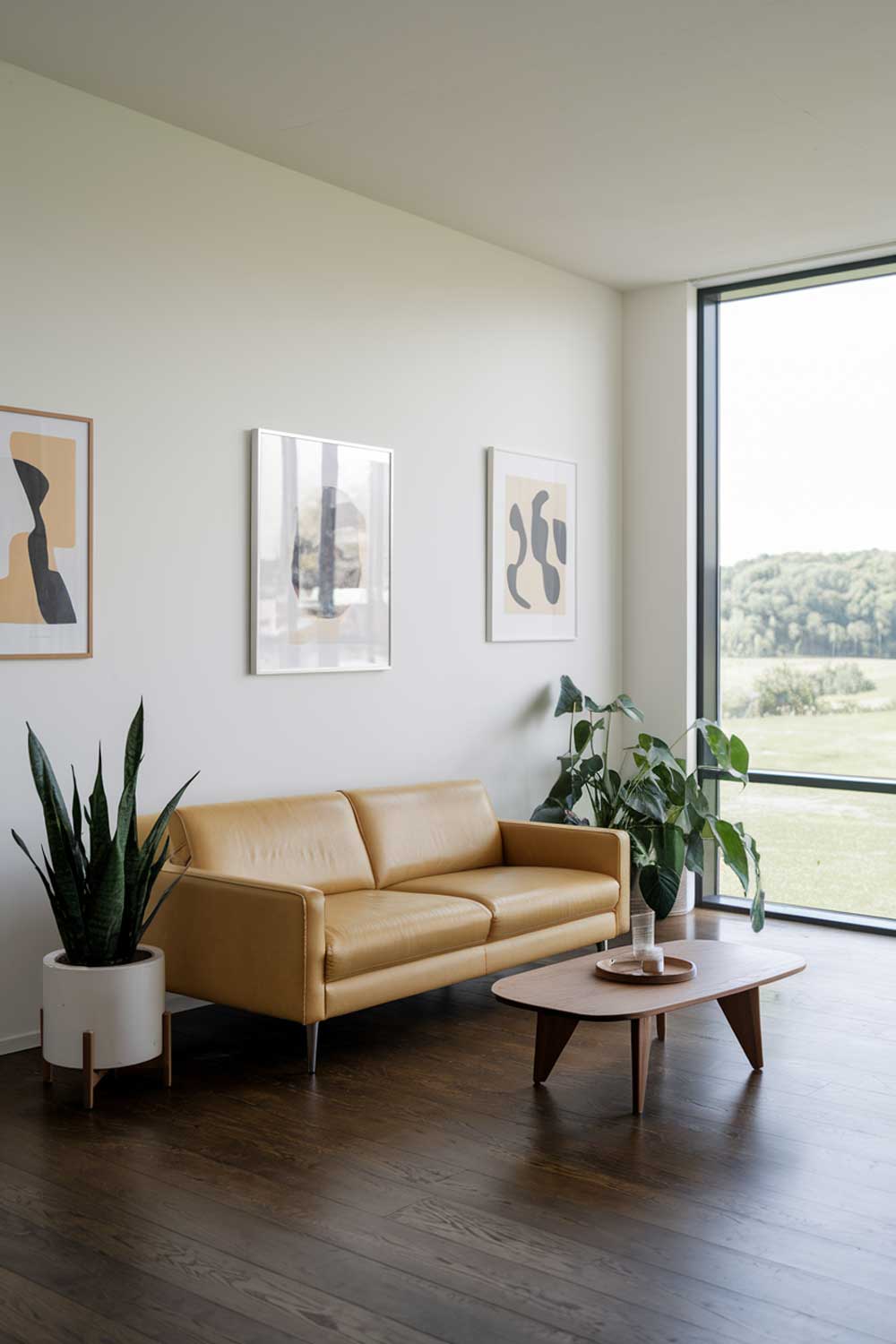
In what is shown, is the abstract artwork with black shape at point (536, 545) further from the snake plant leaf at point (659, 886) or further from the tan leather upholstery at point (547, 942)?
the tan leather upholstery at point (547, 942)

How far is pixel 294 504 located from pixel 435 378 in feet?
3.40

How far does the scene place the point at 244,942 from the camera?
3865 mm

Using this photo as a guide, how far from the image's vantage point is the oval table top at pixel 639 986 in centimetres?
341

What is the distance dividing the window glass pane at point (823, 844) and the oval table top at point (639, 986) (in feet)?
6.95

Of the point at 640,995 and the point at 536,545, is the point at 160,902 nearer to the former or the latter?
the point at 640,995

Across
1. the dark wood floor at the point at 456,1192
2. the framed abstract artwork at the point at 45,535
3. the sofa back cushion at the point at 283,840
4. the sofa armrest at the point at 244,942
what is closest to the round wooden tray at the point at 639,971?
the dark wood floor at the point at 456,1192

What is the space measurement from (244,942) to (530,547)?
2763 millimetres

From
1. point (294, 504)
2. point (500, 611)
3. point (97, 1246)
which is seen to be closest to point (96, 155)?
point (294, 504)

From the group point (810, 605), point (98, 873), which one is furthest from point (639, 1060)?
point (810, 605)

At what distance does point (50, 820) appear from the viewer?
3.58 metres

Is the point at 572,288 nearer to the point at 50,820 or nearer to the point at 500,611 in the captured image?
the point at 500,611

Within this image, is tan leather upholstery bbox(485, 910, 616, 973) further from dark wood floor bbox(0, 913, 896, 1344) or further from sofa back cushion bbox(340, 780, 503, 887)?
sofa back cushion bbox(340, 780, 503, 887)

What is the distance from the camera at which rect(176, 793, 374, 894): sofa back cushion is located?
419cm

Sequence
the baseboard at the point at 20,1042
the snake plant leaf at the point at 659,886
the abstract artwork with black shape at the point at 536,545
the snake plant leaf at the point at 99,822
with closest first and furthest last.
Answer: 1. the snake plant leaf at the point at 99,822
2. the baseboard at the point at 20,1042
3. the snake plant leaf at the point at 659,886
4. the abstract artwork with black shape at the point at 536,545
